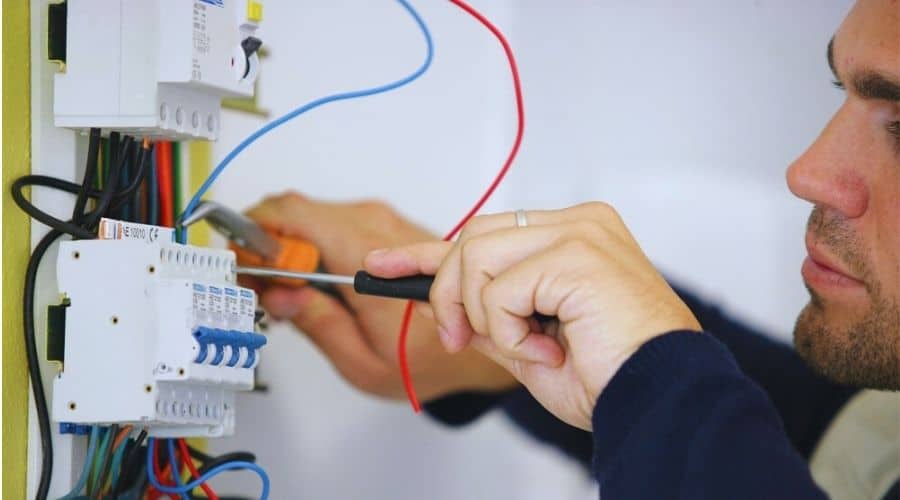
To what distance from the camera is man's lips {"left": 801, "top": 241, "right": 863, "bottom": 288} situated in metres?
1.42

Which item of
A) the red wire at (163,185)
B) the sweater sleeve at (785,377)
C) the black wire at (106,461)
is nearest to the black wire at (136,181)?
the red wire at (163,185)

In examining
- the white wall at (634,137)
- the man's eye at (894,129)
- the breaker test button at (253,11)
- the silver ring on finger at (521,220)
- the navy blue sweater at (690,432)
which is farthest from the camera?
the white wall at (634,137)

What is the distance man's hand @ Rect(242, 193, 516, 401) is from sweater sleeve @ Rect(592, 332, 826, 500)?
68 centimetres

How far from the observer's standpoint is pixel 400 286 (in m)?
1.07

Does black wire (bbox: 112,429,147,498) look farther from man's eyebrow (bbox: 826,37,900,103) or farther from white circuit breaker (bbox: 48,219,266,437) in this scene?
man's eyebrow (bbox: 826,37,900,103)

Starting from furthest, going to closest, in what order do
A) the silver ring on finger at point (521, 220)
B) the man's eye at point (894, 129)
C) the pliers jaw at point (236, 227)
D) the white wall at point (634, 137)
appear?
the white wall at point (634, 137)
the man's eye at point (894, 129)
the pliers jaw at point (236, 227)
the silver ring on finger at point (521, 220)

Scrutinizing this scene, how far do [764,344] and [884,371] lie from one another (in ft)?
0.61

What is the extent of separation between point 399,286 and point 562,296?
0.21 m

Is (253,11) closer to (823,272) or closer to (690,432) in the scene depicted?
(690,432)

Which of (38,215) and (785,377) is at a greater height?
(38,215)

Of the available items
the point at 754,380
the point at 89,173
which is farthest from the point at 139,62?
the point at 754,380

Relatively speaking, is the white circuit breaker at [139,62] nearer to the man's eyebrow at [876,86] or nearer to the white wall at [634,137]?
the white wall at [634,137]

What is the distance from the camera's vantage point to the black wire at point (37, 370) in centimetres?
103

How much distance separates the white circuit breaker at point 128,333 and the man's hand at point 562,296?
0.82 ft
